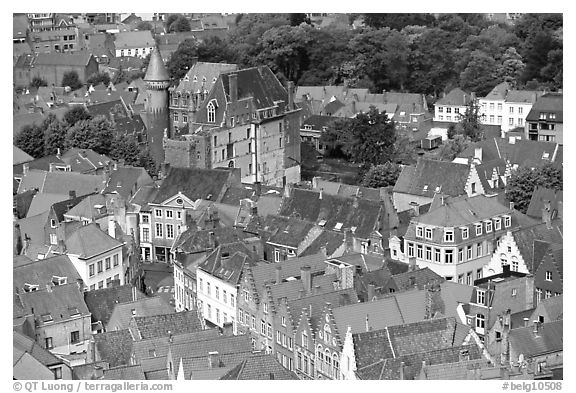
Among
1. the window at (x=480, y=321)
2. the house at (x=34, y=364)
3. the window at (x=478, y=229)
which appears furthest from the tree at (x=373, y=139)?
the house at (x=34, y=364)

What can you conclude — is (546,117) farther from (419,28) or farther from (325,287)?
(325,287)

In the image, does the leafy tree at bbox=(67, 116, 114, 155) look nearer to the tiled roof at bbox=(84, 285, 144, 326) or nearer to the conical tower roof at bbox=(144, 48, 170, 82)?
the conical tower roof at bbox=(144, 48, 170, 82)

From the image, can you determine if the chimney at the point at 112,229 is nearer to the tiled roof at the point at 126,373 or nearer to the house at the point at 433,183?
the house at the point at 433,183

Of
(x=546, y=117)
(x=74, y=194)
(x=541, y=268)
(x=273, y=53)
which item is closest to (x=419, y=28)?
(x=273, y=53)

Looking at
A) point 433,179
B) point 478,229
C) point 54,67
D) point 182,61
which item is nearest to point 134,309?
point 478,229

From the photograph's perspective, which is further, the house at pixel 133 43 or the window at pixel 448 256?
the house at pixel 133 43

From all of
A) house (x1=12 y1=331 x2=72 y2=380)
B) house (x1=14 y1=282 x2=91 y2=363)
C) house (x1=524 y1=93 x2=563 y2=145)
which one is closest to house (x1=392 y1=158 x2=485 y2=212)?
house (x1=524 y1=93 x2=563 y2=145)
